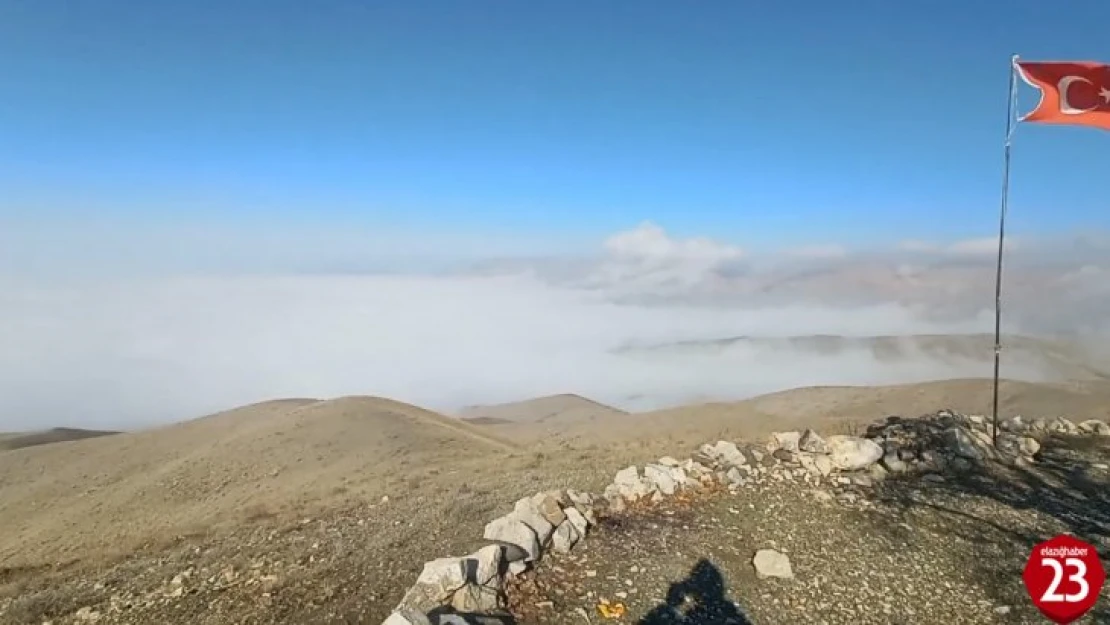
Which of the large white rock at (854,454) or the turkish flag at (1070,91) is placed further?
the large white rock at (854,454)

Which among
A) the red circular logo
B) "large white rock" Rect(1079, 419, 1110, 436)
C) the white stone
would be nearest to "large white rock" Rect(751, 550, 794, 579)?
the white stone

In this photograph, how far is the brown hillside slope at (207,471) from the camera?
15883 mm

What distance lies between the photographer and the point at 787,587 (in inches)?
350

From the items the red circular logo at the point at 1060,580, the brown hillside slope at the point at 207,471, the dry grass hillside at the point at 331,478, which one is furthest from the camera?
the brown hillside slope at the point at 207,471

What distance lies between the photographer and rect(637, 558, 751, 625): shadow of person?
8.11m

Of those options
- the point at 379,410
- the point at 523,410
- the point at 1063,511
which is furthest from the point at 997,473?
the point at 523,410

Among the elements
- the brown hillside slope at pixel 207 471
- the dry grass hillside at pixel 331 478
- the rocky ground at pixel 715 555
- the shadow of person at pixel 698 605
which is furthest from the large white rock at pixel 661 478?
the brown hillside slope at pixel 207 471

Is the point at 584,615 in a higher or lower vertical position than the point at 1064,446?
lower

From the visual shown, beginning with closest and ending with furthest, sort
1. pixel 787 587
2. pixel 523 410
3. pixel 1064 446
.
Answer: pixel 787 587
pixel 1064 446
pixel 523 410

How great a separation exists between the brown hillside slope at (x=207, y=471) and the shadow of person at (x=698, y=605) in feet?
29.0

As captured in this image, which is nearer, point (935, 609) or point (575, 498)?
point (935, 609)

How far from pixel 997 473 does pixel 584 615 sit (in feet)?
30.5

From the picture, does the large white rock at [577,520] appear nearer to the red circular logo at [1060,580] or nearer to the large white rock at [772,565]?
the large white rock at [772,565]

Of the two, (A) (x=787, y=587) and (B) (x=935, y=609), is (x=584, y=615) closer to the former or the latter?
(A) (x=787, y=587)
